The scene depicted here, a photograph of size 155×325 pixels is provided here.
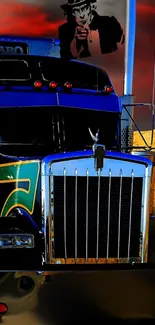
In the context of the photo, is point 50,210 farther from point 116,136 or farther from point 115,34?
point 115,34

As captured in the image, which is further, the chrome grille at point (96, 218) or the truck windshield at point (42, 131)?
the truck windshield at point (42, 131)

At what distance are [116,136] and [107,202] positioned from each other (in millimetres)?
1838

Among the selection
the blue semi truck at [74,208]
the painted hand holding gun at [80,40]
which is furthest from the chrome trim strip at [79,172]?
the painted hand holding gun at [80,40]

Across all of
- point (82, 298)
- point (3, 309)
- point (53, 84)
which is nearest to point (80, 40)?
point (53, 84)

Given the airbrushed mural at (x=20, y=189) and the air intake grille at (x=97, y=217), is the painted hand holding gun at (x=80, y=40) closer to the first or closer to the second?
the airbrushed mural at (x=20, y=189)

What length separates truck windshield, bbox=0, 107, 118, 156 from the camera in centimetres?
409

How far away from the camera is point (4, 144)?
4066mm

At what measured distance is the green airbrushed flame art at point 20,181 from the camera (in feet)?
11.4

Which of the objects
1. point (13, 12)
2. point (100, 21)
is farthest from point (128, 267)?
point (13, 12)

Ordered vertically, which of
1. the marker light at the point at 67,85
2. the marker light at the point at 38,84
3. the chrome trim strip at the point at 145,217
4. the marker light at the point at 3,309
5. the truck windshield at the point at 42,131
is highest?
the marker light at the point at 38,84

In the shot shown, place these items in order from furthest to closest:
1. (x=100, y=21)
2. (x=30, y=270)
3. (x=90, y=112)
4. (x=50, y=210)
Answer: (x=100, y=21) < (x=90, y=112) < (x=50, y=210) < (x=30, y=270)

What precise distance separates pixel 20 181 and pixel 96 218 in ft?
2.65

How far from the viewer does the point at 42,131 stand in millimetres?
4234

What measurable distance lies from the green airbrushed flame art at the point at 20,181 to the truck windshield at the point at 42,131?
0.31 meters
